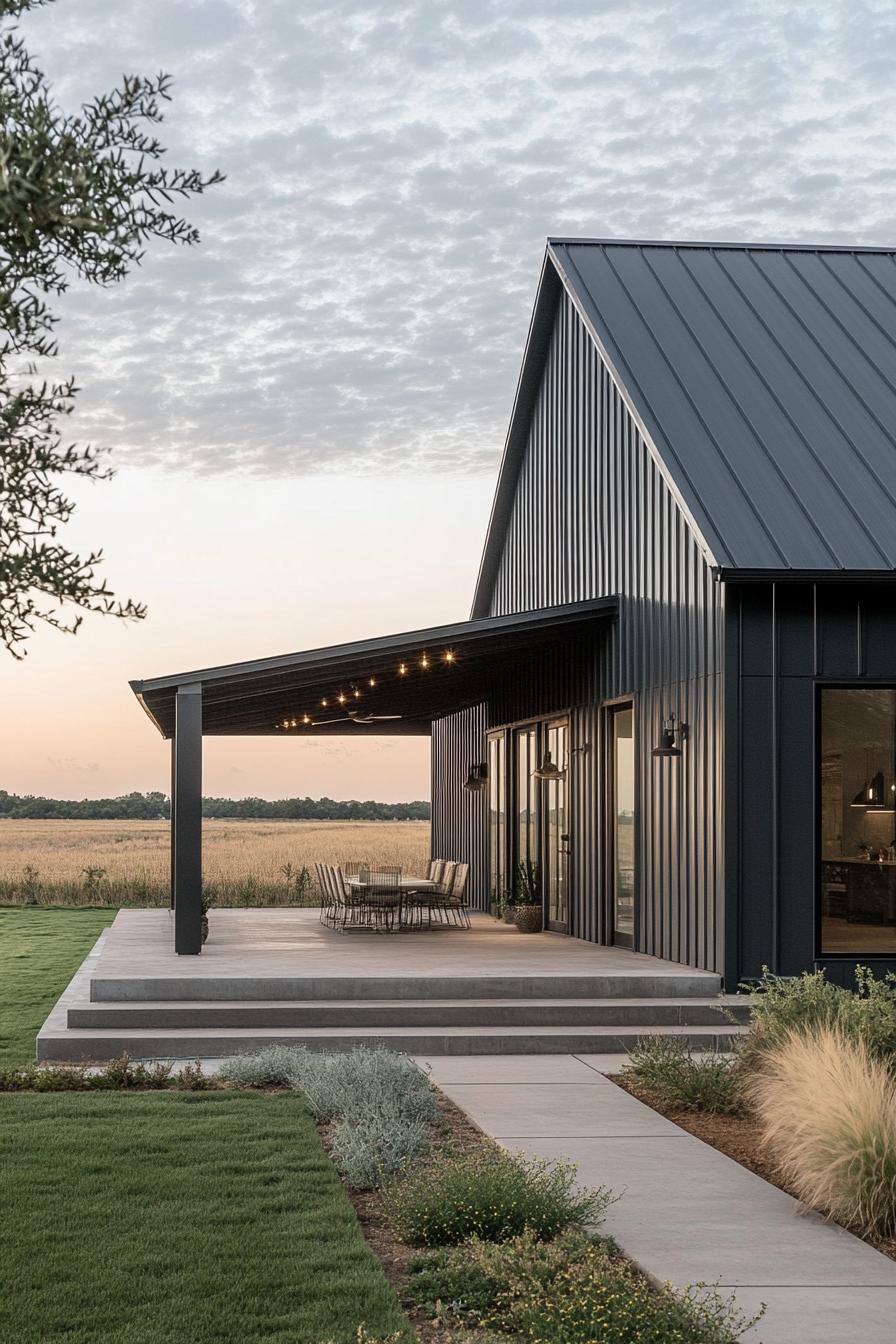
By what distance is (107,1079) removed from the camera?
8.65 metres

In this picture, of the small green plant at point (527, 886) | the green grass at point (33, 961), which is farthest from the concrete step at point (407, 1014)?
the small green plant at point (527, 886)

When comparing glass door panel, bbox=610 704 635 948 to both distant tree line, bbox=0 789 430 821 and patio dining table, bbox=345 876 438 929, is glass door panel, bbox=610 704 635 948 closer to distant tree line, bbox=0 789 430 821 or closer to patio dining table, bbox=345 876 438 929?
patio dining table, bbox=345 876 438 929

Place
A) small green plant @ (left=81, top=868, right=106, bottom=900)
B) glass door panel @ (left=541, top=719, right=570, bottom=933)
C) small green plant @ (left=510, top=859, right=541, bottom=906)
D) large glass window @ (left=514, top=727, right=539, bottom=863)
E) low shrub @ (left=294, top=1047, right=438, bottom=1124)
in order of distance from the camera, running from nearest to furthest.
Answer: low shrub @ (left=294, top=1047, right=438, bottom=1124), glass door panel @ (left=541, top=719, right=570, bottom=933), small green plant @ (left=510, top=859, right=541, bottom=906), large glass window @ (left=514, top=727, right=539, bottom=863), small green plant @ (left=81, top=868, right=106, bottom=900)

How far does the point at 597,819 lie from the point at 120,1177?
9078 millimetres

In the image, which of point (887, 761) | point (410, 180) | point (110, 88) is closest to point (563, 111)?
point (410, 180)

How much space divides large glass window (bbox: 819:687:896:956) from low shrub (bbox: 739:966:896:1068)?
8.82 ft

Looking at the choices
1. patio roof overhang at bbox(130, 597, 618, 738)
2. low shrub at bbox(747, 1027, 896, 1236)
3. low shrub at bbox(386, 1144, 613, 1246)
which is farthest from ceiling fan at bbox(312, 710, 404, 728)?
low shrub at bbox(386, 1144, 613, 1246)

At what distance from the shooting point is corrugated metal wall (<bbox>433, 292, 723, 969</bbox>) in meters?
11.7

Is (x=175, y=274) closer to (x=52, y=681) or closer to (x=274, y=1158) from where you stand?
(x=274, y=1158)

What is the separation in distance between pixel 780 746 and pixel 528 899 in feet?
21.0

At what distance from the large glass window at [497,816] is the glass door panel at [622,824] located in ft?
16.0

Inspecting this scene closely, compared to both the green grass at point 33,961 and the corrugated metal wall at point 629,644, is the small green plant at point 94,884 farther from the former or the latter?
the corrugated metal wall at point 629,644

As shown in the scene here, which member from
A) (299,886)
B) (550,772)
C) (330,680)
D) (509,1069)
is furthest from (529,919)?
(299,886)

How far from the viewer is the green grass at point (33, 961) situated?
11148 millimetres
